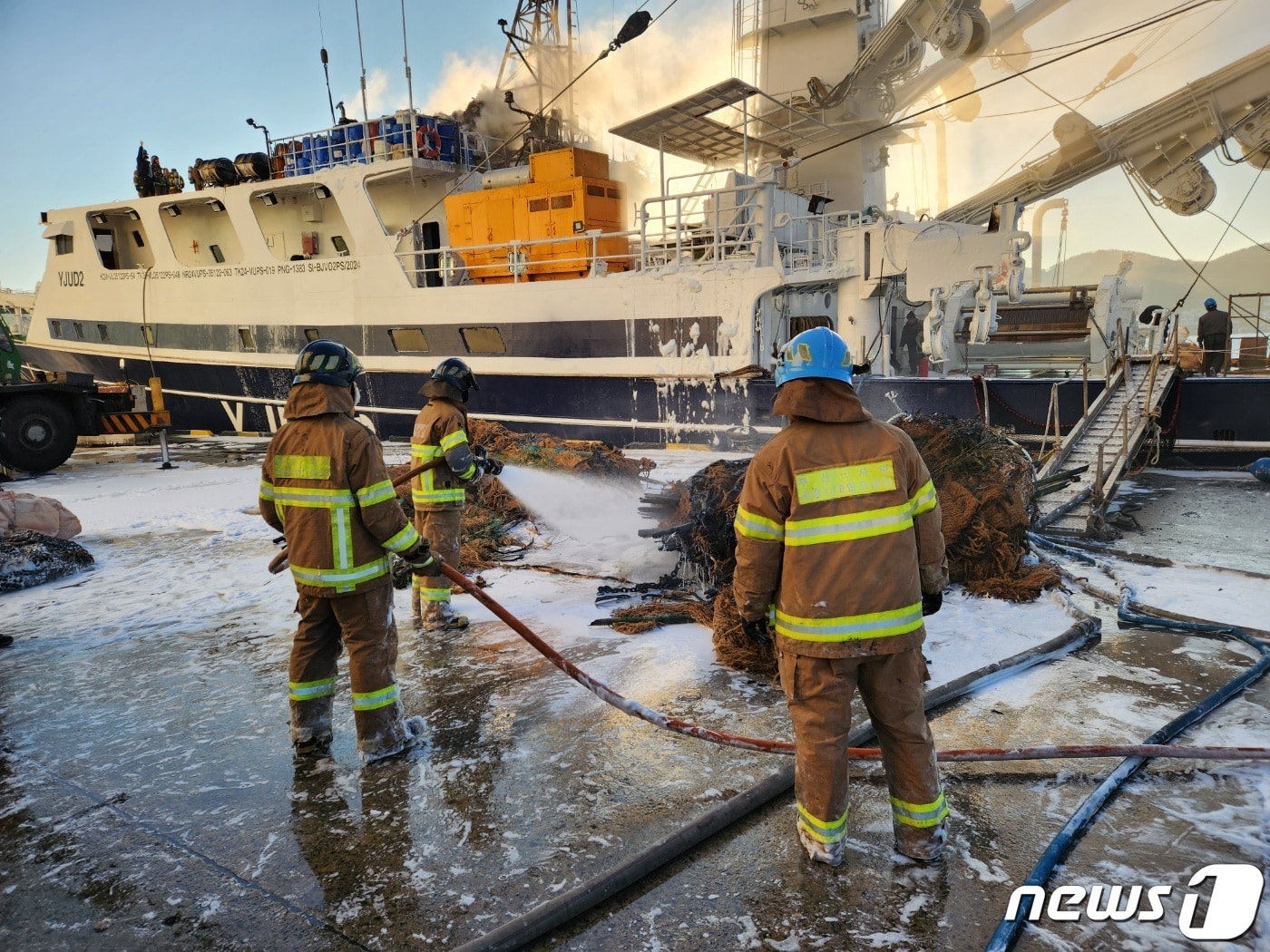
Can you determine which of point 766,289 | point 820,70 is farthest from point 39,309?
point 820,70

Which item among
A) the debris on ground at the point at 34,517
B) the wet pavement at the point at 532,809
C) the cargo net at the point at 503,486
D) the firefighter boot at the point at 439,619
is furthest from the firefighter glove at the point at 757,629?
the debris on ground at the point at 34,517

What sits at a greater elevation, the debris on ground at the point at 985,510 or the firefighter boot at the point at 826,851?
the debris on ground at the point at 985,510

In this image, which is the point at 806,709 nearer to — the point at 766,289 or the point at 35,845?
the point at 35,845

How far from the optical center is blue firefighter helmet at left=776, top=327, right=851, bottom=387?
101 inches

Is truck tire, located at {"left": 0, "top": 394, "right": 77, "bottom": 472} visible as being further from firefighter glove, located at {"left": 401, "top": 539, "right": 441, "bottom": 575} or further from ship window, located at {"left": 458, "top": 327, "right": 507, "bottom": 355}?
firefighter glove, located at {"left": 401, "top": 539, "right": 441, "bottom": 575}

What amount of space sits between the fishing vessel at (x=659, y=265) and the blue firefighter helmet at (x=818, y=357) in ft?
28.4

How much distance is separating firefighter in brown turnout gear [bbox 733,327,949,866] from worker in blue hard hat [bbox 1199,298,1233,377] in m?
12.8

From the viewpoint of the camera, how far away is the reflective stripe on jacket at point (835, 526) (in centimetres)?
246

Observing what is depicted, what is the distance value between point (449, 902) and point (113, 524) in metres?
7.50

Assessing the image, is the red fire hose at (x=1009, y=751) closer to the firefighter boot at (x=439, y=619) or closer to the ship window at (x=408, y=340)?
the firefighter boot at (x=439, y=619)

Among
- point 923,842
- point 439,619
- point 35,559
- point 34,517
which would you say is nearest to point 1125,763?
point 923,842

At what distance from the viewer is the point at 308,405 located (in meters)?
3.34

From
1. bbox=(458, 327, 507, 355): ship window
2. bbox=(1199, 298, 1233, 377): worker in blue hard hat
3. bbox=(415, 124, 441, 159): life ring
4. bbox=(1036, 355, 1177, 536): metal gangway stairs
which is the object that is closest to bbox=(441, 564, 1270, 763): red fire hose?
bbox=(1036, 355, 1177, 536): metal gangway stairs

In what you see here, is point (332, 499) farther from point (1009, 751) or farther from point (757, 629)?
point (1009, 751)
